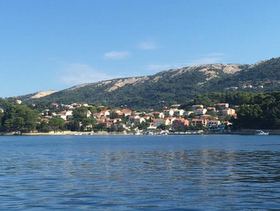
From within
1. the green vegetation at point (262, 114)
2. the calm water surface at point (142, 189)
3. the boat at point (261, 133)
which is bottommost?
the calm water surface at point (142, 189)

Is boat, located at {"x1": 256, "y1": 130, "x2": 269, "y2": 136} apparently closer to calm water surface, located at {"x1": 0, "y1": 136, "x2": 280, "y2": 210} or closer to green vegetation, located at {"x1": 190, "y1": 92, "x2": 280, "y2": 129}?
green vegetation, located at {"x1": 190, "y1": 92, "x2": 280, "y2": 129}

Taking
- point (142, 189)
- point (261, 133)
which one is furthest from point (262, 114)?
point (142, 189)

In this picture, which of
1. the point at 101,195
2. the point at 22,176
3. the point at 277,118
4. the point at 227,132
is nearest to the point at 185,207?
the point at 101,195

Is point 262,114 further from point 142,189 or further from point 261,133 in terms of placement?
point 142,189

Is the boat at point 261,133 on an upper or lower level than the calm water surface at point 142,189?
upper

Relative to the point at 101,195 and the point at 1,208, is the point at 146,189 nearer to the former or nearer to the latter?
the point at 101,195

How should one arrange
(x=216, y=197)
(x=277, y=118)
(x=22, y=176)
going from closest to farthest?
1. (x=216, y=197)
2. (x=22, y=176)
3. (x=277, y=118)

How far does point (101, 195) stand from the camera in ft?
79.6

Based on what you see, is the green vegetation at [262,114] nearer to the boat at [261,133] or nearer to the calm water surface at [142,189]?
the boat at [261,133]

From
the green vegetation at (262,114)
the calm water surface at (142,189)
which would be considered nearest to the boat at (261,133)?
the green vegetation at (262,114)

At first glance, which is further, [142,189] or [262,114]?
[262,114]

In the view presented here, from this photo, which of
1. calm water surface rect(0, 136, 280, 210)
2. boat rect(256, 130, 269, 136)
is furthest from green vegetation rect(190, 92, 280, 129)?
calm water surface rect(0, 136, 280, 210)

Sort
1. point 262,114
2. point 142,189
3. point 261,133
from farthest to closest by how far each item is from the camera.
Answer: point 262,114 < point 261,133 < point 142,189

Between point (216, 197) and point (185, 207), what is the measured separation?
2923mm
